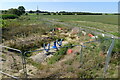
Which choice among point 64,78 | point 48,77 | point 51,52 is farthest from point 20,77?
point 51,52

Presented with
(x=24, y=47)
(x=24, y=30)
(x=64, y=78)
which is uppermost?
(x=24, y=30)

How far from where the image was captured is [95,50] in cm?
713

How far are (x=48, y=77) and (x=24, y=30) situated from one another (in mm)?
9749

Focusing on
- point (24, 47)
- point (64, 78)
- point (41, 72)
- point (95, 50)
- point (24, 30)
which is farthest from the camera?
point (24, 30)

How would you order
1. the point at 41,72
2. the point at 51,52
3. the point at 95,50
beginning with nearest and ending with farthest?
the point at 41,72
the point at 95,50
the point at 51,52

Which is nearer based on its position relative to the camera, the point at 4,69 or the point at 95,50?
the point at 4,69

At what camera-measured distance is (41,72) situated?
5.05 metres

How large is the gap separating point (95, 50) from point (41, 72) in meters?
3.62

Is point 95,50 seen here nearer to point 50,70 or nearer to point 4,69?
point 50,70

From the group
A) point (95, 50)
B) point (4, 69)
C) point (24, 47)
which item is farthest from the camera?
point (24, 47)

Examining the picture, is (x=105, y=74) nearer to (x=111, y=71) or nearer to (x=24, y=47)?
(x=111, y=71)

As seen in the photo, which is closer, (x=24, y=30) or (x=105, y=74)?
(x=105, y=74)

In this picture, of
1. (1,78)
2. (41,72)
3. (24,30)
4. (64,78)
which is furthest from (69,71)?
(24,30)

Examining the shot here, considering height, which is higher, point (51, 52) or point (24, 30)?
point (24, 30)
